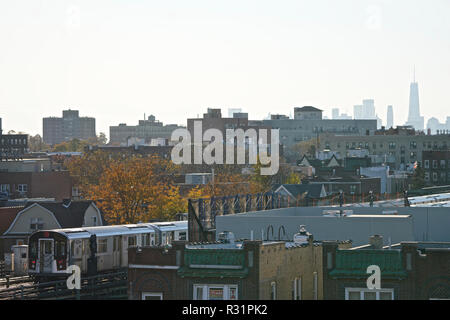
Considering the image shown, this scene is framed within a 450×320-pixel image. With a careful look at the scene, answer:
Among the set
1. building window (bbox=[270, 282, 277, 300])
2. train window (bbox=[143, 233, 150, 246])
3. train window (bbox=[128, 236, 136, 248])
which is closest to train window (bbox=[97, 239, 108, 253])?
train window (bbox=[128, 236, 136, 248])

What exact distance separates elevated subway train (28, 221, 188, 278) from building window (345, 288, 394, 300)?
28.8 meters

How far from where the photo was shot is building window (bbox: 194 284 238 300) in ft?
105

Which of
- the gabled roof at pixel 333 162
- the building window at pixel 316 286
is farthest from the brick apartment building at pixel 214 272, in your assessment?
the gabled roof at pixel 333 162

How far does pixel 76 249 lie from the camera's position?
58438 mm

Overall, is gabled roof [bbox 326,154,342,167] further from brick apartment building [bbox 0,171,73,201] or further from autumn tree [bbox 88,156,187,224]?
autumn tree [bbox 88,156,187,224]

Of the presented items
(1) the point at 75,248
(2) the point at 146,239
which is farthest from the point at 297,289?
(2) the point at 146,239

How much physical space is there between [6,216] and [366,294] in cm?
5723

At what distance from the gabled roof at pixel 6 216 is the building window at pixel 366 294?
56.4 meters

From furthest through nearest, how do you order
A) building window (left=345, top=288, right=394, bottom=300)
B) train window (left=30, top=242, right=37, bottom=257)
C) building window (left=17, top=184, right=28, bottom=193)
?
building window (left=17, top=184, right=28, bottom=193) → train window (left=30, top=242, right=37, bottom=257) → building window (left=345, top=288, right=394, bottom=300)

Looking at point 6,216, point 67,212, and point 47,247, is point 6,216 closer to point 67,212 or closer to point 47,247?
point 67,212

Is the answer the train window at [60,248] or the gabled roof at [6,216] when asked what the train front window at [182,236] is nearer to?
the train window at [60,248]

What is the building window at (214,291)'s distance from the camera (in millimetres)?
31922
